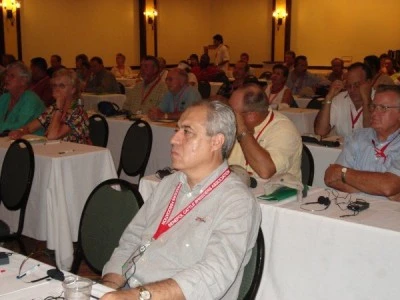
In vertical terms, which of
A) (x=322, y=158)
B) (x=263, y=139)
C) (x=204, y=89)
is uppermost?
(x=263, y=139)

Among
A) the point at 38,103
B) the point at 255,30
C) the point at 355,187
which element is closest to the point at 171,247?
the point at 355,187

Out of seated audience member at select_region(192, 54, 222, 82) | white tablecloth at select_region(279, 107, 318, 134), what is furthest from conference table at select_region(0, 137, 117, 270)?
seated audience member at select_region(192, 54, 222, 82)

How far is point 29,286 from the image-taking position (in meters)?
1.87

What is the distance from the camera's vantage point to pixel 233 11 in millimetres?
17953

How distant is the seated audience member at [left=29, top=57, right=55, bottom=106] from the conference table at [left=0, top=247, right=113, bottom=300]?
5.47m

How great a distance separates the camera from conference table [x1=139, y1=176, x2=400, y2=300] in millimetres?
2504

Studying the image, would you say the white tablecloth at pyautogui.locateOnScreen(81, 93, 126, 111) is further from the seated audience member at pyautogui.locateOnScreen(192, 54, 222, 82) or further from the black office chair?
the black office chair

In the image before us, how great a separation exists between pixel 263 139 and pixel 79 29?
39.9ft

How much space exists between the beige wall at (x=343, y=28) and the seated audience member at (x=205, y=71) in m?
4.89

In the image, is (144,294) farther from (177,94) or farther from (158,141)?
(177,94)

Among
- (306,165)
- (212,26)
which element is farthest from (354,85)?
(212,26)

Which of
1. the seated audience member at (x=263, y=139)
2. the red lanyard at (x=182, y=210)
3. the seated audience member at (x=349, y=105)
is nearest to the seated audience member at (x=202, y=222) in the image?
the red lanyard at (x=182, y=210)

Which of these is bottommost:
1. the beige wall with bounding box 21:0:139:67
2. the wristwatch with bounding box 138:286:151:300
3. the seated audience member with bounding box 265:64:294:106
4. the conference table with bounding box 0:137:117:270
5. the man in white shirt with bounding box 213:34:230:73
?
the conference table with bounding box 0:137:117:270

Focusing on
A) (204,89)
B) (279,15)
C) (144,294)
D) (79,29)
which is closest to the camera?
(144,294)
